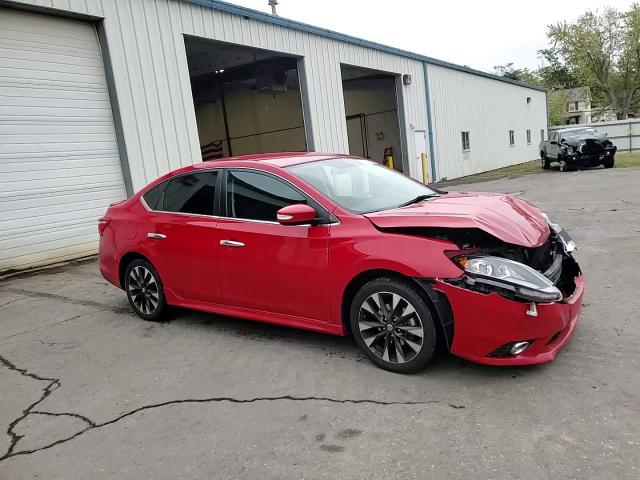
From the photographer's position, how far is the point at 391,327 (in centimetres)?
354

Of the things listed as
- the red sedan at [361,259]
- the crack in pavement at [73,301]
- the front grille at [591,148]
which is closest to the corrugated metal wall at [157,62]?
the crack in pavement at [73,301]

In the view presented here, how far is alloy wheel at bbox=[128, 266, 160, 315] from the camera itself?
512 centimetres

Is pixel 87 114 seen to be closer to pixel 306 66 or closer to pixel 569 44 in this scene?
pixel 306 66

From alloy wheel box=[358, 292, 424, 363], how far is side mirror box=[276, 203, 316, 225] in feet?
2.40

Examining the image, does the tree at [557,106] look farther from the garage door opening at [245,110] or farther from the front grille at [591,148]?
the garage door opening at [245,110]

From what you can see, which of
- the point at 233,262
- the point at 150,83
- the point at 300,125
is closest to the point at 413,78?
the point at 300,125

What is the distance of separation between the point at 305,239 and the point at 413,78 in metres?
17.2

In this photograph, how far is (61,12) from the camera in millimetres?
8547

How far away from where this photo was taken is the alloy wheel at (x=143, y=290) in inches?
202

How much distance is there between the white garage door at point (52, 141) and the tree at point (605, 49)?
57.8m

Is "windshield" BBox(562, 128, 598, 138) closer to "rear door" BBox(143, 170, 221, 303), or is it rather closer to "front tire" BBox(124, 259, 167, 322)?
"rear door" BBox(143, 170, 221, 303)

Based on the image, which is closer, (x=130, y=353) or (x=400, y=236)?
(x=400, y=236)

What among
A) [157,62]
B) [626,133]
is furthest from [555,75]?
[157,62]

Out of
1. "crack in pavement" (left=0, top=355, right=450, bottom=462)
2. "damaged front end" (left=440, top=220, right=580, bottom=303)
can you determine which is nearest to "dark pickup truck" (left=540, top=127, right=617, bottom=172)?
"damaged front end" (left=440, top=220, right=580, bottom=303)
